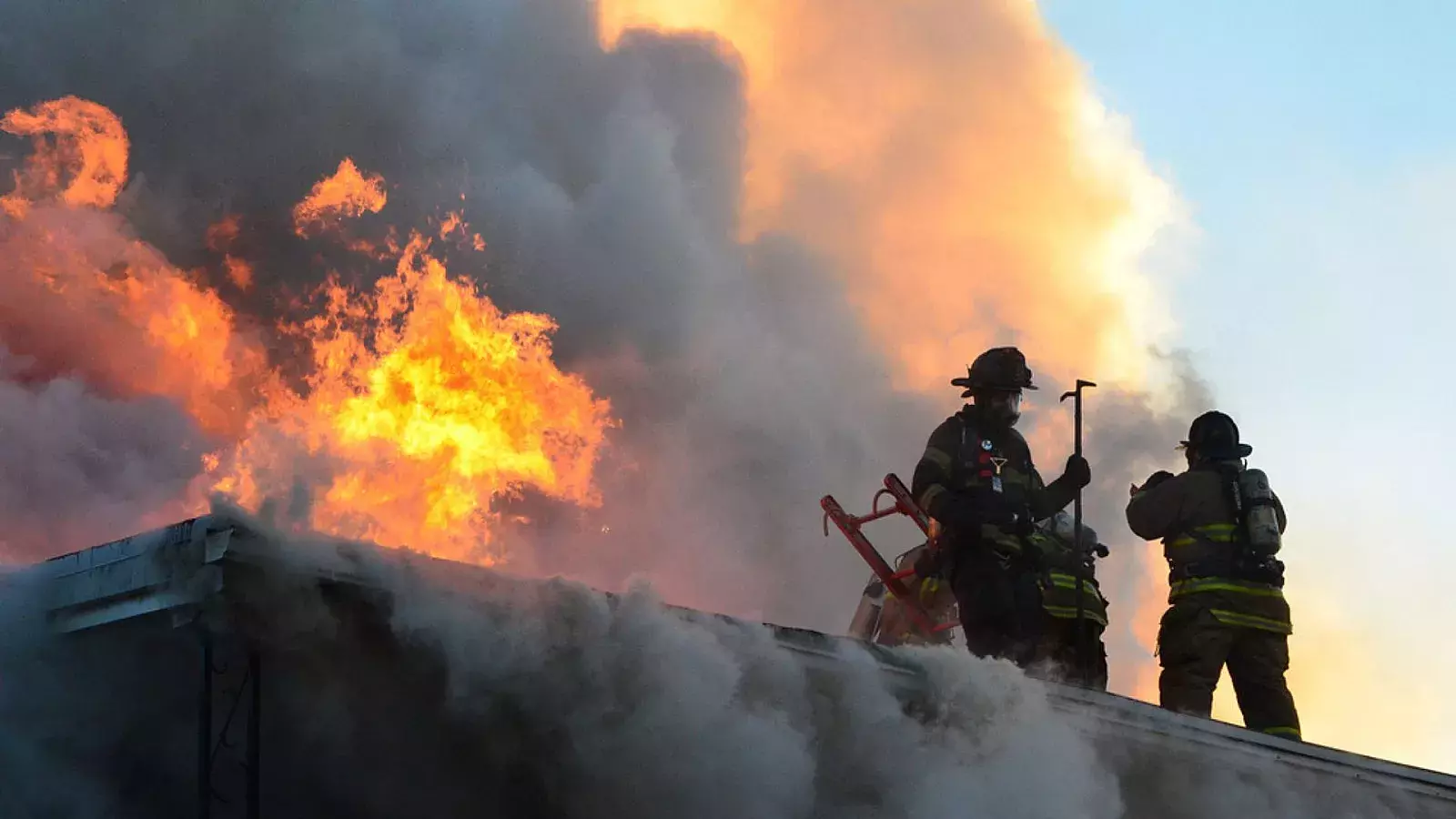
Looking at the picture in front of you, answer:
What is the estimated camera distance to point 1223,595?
32.5ft

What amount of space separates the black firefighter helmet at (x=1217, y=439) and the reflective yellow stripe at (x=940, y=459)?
1.84 metres

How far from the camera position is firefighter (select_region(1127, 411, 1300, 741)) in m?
9.88

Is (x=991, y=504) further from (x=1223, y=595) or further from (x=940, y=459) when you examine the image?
(x=1223, y=595)

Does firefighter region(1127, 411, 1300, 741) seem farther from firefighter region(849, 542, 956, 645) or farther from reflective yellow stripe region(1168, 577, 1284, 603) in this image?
firefighter region(849, 542, 956, 645)

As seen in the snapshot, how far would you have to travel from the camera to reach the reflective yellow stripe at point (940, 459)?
9469 mm

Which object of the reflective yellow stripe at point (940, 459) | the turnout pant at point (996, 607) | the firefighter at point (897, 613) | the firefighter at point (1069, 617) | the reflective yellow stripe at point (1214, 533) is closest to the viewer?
the turnout pant at point (996, 607)

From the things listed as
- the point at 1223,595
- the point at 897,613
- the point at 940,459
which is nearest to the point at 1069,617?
the point at 1223,595

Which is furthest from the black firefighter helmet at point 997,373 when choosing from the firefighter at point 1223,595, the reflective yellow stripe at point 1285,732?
the reflective yellow stripe at point 1285,732

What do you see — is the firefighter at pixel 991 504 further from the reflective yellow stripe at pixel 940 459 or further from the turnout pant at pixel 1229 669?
the turnout pant at pixel 1229 669

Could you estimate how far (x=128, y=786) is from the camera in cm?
655

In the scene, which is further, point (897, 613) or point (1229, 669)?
point (897, 613)

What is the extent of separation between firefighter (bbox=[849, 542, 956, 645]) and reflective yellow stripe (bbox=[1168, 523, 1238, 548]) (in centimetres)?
248

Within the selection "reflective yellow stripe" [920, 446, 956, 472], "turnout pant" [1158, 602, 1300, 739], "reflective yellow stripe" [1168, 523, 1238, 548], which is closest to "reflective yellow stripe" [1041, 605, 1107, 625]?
"turnout pant" [1158, 602, 1300, 739]

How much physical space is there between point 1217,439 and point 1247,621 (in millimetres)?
1156
